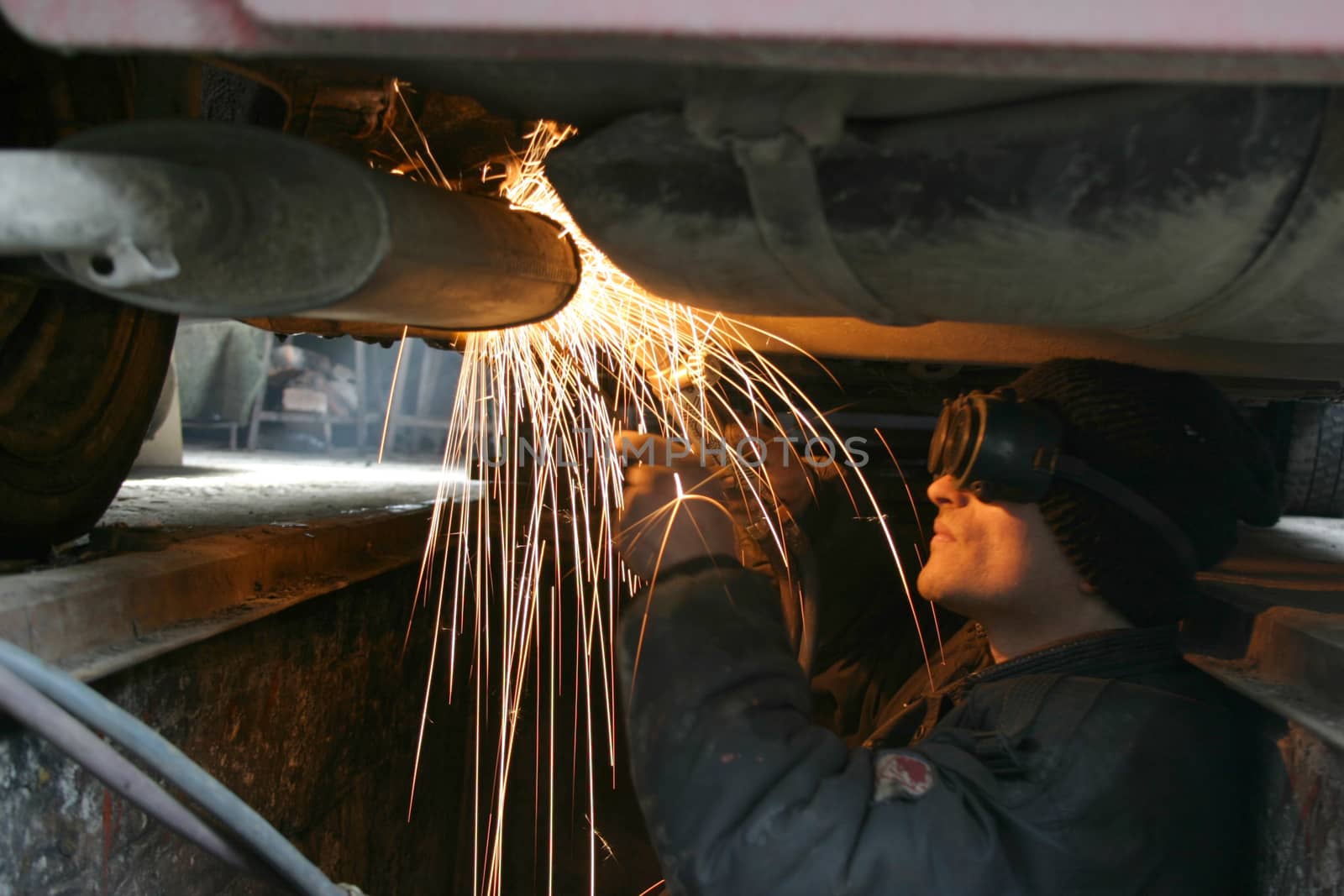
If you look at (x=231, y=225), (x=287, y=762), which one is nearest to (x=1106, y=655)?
(x=231, y=225)

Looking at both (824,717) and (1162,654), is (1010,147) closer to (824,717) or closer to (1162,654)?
(1162,654)

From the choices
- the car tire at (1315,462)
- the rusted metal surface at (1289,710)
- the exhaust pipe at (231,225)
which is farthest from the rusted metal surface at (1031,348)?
the car tire at (1315,462)

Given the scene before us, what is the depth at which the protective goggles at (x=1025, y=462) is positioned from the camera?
1714 mm

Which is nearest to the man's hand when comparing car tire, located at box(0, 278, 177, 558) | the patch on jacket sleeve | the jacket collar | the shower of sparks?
the shower of sparks

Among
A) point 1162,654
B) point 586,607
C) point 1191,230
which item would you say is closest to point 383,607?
point 586,607

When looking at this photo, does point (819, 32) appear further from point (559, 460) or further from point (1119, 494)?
point (559, 460)

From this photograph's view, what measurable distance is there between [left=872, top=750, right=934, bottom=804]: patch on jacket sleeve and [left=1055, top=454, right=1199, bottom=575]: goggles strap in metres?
0.58

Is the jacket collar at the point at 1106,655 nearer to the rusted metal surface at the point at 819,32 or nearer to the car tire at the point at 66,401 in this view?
the rusted metal surface at the point at 819,32

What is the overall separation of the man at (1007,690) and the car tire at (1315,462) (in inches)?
101

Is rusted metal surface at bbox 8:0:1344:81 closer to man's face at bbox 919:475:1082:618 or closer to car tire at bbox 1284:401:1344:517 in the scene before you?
man's face at bbox 919:475:1082:618

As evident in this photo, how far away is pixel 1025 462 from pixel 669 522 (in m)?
0.62

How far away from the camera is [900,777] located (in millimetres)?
1478

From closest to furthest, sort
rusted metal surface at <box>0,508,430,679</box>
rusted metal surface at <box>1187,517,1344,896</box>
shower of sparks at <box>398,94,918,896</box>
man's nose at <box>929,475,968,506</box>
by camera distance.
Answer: rusted metal surface at <box>1187,517,1344,896</box>
rusted metal surface at <box>0,508,430,679</box>
man's nose at <box>929,475,968,506</box>
shower of sparks at <box>398,94,918,896</box>

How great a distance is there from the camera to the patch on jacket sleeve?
1455mm
